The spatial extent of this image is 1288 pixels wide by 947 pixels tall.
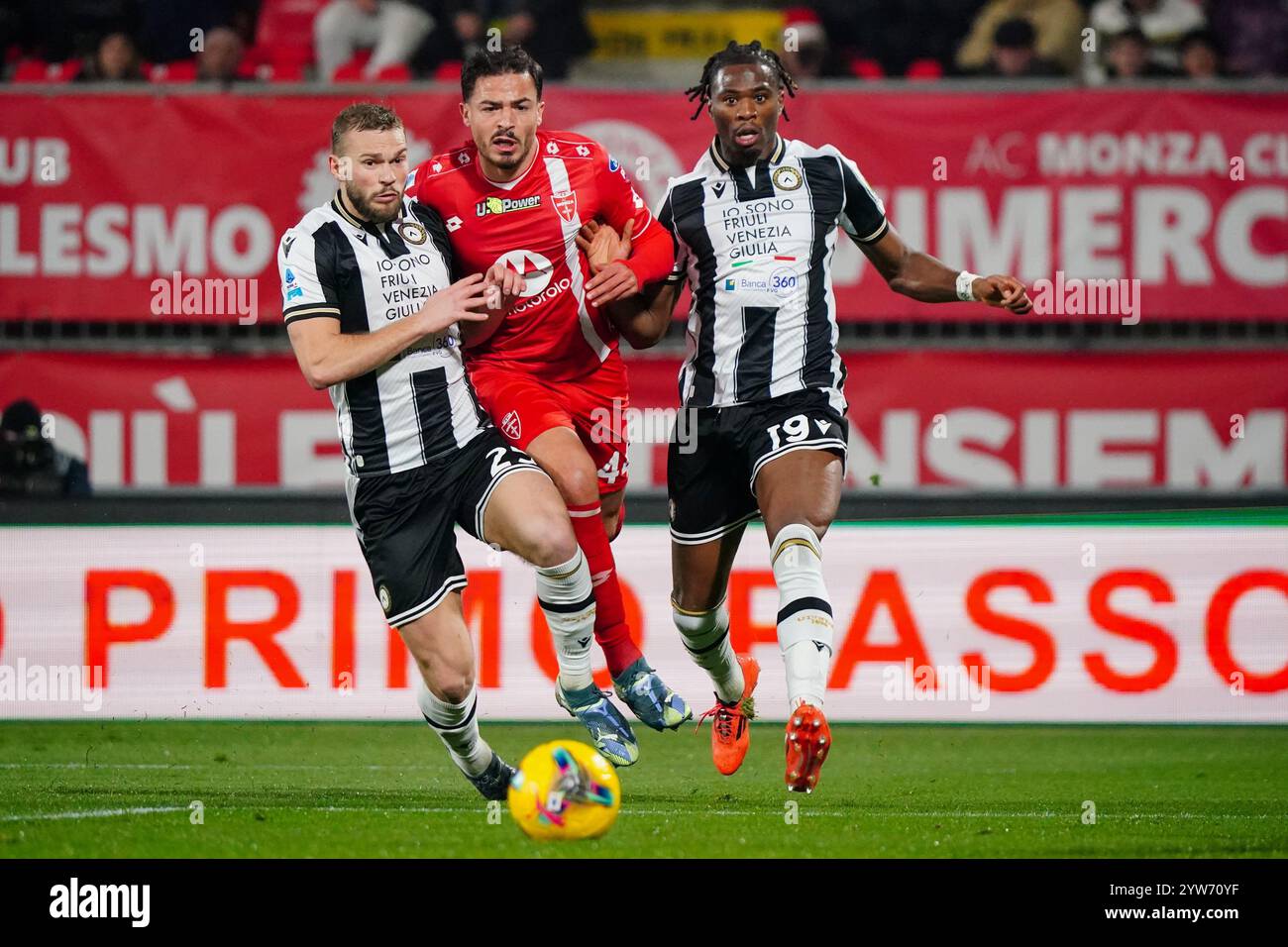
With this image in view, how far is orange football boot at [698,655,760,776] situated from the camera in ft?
23.8

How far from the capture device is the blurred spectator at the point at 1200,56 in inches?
438

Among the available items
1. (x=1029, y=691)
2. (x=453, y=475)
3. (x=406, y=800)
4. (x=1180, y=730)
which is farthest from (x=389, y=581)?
(x=1180, y=730)

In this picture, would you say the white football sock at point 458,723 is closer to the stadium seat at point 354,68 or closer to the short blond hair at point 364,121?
the short blond hair at point 364,121

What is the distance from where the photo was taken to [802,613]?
242 inches

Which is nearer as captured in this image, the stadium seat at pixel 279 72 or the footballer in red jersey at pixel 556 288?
the footballer in red jersey at pixel 556 288

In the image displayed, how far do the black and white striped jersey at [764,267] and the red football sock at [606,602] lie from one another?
61 cm

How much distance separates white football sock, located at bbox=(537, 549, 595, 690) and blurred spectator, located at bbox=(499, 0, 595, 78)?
576 cm

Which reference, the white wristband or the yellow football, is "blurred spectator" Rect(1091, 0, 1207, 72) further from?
the yellow football

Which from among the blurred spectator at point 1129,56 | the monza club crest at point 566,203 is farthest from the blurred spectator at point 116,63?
the blurred spectator at point 1129,56

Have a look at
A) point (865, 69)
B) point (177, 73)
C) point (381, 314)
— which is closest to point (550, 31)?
point (865, 69)

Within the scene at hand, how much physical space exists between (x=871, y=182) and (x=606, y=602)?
15.1 ft

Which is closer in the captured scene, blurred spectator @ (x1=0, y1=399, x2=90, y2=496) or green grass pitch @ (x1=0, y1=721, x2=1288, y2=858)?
green grass pitch @ (x1=0, y1=721, x2=1288, y2=858)

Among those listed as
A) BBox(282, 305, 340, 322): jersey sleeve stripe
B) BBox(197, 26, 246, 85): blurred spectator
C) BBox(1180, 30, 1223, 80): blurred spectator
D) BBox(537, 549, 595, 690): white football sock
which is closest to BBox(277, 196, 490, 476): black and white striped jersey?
BBox(282, 305, 340, 322): jersey sleeve stripe

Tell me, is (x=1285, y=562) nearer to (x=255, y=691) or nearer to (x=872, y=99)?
(x=872, y=99)
